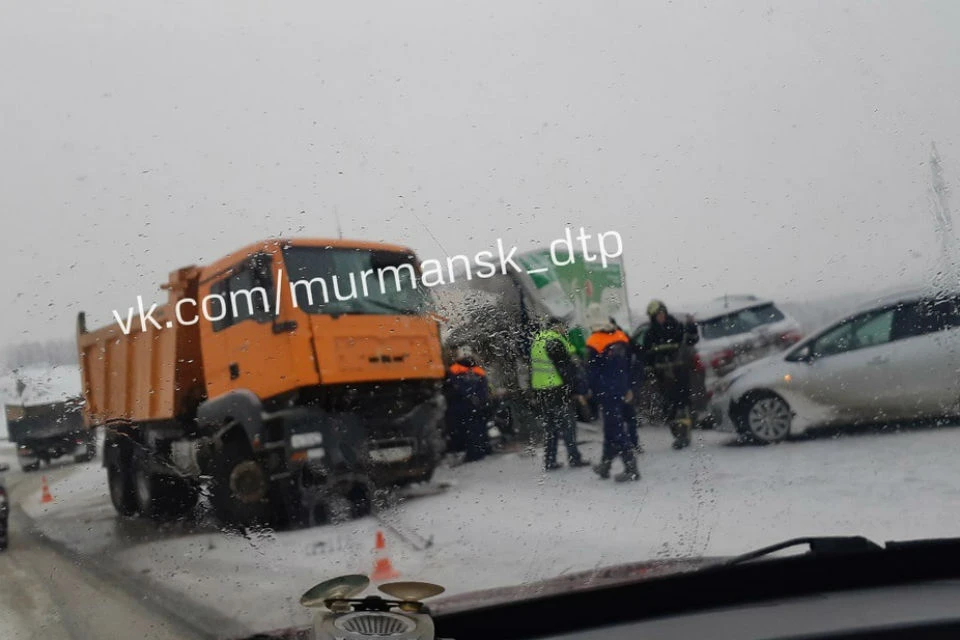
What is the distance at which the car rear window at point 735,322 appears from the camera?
238 centimetres

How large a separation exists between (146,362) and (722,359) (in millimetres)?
1462

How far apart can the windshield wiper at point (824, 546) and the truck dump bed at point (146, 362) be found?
1.50m

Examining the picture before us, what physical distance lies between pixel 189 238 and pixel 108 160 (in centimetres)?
24

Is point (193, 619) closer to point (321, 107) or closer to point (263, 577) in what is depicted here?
point (263, 577)

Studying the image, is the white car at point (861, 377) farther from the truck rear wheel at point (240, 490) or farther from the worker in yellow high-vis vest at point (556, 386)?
the truck rear wheel at point (240, 490)

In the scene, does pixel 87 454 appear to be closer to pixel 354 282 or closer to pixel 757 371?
pixel 354 282

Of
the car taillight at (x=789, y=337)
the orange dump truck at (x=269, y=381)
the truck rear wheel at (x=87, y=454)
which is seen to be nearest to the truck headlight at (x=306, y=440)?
the orange dump truck at (x=269, y=381)

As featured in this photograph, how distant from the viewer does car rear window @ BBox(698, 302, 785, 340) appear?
7.80ft

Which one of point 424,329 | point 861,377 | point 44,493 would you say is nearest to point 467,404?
point 424,329

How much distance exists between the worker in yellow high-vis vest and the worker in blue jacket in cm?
5

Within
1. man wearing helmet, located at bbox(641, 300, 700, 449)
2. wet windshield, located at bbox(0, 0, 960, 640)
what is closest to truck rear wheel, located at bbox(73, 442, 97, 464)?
wet windshield, located at bbox(0, 0, 960, 640)

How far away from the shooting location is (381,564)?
2.16 meters

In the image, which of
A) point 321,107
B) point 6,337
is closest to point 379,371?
point 321,107

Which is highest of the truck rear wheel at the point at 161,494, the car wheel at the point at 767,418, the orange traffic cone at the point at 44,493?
the orange traffic cone at the point at 44,493
